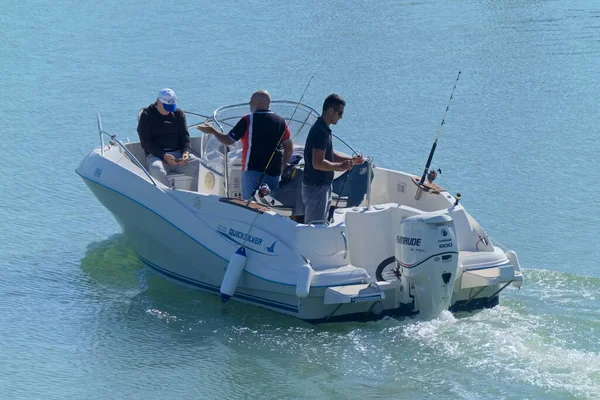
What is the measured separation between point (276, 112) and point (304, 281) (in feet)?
8.19

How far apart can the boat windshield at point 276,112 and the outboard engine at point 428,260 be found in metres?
2.28

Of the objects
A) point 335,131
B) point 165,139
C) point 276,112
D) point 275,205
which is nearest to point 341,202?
point 275,205

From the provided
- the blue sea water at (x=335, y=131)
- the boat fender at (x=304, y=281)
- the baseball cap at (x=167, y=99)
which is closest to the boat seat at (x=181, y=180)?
the baseball cap at (x=167, y=99)

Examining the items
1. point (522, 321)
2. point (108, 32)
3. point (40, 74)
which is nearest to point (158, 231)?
point (522, 321)

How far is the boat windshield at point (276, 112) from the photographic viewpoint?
9.52 m

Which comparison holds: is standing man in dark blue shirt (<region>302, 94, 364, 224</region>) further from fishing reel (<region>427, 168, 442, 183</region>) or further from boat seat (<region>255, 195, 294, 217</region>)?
fishing reel (<region>427, 168, 442, 183</region>)

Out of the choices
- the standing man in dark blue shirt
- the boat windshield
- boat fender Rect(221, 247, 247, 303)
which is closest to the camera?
the standing man in dark blue shirt

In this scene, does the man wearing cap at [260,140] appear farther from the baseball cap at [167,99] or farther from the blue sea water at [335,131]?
the blue sea water at [335,131]

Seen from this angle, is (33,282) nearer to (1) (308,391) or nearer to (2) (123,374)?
(2) (123,374)

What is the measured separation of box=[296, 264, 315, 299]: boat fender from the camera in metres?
7.65

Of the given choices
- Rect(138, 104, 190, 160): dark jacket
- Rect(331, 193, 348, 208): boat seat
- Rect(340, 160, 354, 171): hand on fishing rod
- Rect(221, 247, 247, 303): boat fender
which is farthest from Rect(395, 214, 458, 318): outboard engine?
Rect(138, 104, 190, 160): dark jacket

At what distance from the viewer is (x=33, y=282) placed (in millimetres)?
9383

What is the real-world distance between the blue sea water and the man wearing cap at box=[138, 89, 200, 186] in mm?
901

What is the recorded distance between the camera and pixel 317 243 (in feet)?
26.0
